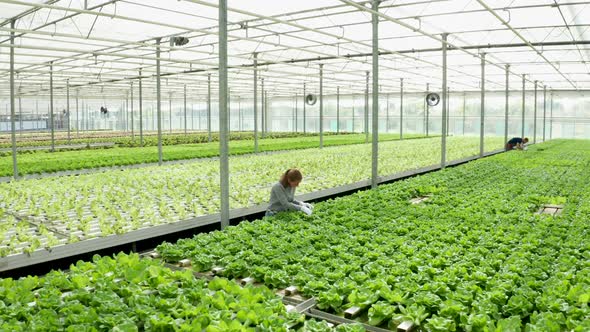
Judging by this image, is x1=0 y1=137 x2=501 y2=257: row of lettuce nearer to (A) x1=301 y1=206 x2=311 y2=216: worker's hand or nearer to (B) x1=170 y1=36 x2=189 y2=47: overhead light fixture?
(A) x1=301 y1=206 x2=311 y2=216: worker's hand

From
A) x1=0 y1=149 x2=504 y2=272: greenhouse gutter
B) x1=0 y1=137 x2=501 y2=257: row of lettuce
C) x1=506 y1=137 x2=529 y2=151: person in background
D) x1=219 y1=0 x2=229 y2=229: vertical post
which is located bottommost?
x1=0 y1=149 x2=504 y2=272: greenhouse gutter

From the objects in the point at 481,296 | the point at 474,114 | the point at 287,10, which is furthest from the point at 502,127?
the point at 481,296

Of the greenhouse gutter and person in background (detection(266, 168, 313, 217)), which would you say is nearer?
the greenhouse gutter

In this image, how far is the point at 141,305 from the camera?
4.36 meters

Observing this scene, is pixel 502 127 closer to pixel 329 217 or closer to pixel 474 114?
pixel 474 114

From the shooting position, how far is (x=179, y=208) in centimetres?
891

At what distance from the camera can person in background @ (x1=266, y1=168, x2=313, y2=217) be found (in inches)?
321

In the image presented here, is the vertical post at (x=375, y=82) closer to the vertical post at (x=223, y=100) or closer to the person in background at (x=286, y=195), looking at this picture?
the person in background at (x=286, y=195)

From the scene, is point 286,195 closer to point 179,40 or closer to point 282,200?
point 282,200

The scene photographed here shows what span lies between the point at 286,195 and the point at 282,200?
0.13m

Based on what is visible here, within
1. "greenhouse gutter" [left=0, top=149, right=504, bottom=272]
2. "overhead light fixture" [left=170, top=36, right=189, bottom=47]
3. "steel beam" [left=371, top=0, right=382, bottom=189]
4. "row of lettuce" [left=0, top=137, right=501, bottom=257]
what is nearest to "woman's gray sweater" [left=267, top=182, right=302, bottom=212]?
"greenhouse gutter" [left=0, top=149, right=504, bottom=272]

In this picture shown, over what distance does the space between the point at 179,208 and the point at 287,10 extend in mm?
7895

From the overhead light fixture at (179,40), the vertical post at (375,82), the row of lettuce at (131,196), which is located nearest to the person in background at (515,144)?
the row of lettuce at (131,196)

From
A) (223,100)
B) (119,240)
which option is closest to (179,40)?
(223,100)
